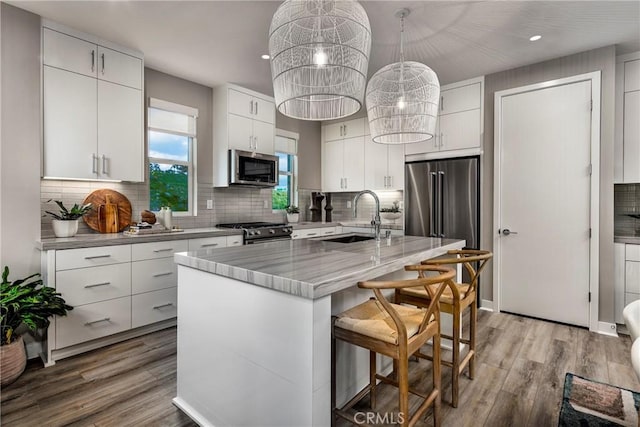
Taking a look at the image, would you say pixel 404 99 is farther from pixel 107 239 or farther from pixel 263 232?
pixel 107 239

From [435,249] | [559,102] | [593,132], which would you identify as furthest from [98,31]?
[593,132]

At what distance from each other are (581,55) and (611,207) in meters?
1.49

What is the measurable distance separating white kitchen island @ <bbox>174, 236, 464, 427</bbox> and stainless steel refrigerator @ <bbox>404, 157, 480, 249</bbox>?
6.38 ft

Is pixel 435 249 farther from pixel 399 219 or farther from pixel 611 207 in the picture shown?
pixel 399 219

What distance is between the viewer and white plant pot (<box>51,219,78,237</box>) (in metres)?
2.64

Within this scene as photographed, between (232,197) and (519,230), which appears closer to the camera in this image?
(519,230)

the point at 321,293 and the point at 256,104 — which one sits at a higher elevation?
the point at 256,104

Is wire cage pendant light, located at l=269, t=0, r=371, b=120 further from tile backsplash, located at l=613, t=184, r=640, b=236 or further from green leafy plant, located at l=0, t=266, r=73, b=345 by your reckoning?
tile backsplash, located at l=613, t=184, r=640, b=236

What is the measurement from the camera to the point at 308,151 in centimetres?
537

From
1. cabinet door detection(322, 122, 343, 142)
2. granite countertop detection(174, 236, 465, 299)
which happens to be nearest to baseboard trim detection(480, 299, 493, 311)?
granite countertop detection(174, 236, 465, 299)

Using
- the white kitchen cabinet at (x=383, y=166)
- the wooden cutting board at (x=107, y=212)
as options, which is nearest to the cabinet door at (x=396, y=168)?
the white kitchen cabinet at (x=383, y=166)

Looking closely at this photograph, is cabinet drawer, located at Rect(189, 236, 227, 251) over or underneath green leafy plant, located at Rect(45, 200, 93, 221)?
underneath

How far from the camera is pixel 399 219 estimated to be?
15.6 feet

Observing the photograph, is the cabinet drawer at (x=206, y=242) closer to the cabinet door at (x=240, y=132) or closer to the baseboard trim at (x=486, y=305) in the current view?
the cabinet door at (x=240, y=132)
